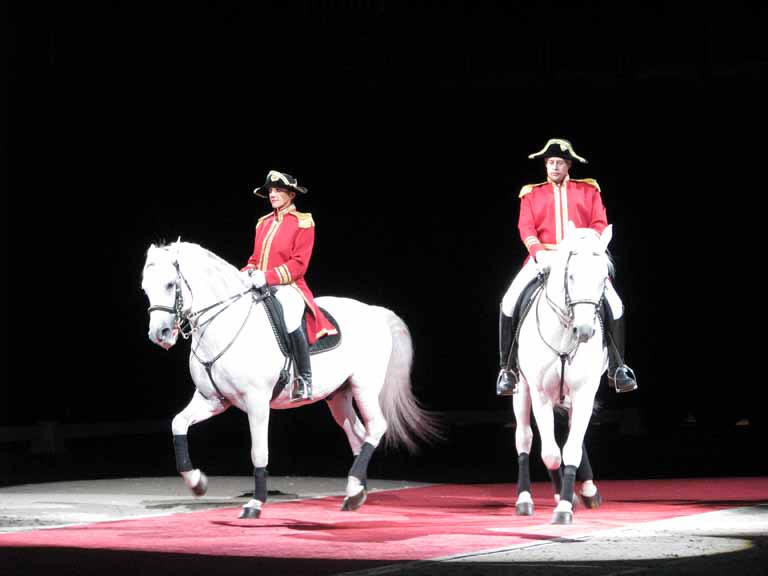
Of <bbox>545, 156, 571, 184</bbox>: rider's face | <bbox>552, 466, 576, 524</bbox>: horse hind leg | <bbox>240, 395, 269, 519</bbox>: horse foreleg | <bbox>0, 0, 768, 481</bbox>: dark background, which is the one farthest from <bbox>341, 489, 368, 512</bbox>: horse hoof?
<bbox>0, 0, 768, 481</bbox>: dark background

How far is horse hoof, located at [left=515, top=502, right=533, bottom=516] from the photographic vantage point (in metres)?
8.30

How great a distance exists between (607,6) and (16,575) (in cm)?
1320

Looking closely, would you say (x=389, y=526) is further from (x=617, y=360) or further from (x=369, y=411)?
(x=369, y=411)

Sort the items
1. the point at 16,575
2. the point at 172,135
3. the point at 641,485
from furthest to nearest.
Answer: the point at 172,135 < the point at 641,485 < the point at 16,575

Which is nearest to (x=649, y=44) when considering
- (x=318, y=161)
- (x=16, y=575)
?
(x=318, y=161)

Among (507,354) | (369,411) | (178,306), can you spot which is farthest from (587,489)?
(178,306)

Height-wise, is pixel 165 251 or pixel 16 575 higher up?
pixel 165 251

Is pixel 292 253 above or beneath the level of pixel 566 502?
above

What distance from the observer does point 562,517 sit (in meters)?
7.54

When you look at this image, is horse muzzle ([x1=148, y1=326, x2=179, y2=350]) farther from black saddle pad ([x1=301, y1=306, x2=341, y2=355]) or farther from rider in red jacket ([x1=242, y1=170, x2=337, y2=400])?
black saddle pad ([x1=301, y1=306, x2=341, y2=355])

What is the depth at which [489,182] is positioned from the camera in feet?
61.2

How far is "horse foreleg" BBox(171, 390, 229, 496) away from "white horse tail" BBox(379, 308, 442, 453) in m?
1.53

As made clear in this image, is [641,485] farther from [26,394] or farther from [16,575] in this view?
[26,394]

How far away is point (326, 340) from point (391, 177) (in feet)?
31.8
